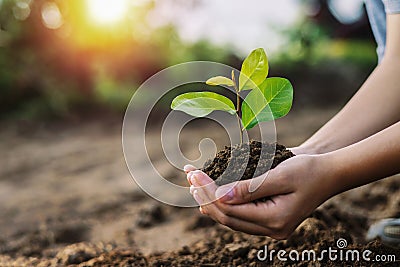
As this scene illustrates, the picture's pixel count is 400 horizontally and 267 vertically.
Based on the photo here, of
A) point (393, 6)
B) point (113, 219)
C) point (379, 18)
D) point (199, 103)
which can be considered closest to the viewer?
point (199, 103)

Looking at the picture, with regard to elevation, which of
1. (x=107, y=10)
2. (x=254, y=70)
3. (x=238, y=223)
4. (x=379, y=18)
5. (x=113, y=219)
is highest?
(x=107, y=10)

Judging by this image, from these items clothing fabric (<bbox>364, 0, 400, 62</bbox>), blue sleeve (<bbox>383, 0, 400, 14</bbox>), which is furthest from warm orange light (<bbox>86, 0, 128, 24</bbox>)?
blue sleeve (<bbox>383, 0, 400, 14</bbox>)

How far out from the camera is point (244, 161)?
55.7 inches

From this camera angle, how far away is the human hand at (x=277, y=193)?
132 cm

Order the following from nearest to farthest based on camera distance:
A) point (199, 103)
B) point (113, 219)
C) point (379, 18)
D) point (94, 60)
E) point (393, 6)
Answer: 1. point (199, 103)
2. point (393, 6)
3. point (379, 18)
4. point (113, 219)
5. point (94, 60)

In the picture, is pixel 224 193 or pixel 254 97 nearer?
pixel 224 193

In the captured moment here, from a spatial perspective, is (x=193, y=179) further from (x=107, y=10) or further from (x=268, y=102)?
(x=107, y=10)

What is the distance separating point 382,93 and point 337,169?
21.9 inches

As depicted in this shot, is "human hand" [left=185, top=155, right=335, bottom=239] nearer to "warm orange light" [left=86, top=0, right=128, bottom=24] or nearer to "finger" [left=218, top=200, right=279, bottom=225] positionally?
"finger" [left=218, top=200, right=279, bottom=225]

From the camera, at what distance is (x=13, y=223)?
2.87 m

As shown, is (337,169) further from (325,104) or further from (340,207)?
(325,104)

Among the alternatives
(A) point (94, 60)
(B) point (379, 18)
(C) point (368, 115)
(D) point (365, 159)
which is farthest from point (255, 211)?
(A) point (94, 60)

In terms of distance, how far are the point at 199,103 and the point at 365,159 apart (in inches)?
19.3

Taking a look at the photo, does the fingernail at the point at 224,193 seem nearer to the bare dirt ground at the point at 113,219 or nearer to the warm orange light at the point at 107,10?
the bare dirt ground at the point at 113,219
